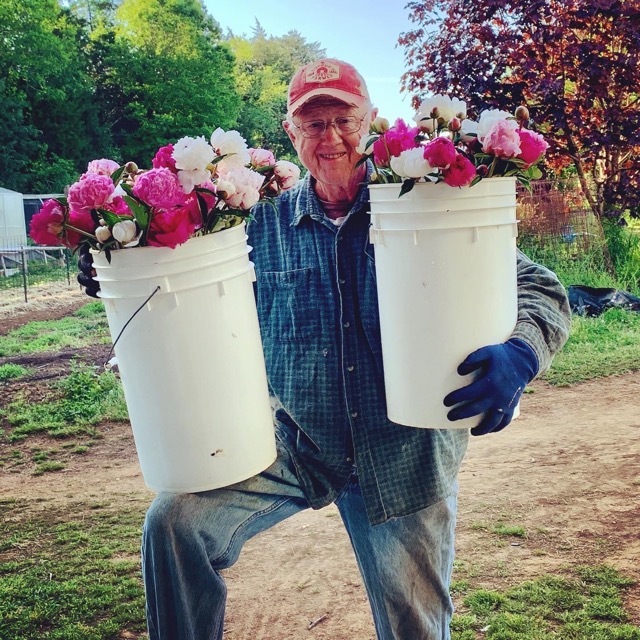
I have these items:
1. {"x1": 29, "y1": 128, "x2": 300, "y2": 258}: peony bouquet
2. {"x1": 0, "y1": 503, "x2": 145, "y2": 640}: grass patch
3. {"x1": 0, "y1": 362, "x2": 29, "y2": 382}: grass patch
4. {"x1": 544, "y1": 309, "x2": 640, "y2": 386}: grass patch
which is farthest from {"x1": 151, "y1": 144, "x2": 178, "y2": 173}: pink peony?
{"x1": 0, "y1": 362, "x2": 29, "y2": 382}: grass patch

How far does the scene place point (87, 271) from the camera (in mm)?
1658

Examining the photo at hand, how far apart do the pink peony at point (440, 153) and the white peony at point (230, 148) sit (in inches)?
15.2

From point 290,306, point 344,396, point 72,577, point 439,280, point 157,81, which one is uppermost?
point 157,81

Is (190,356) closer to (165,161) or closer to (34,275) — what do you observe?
(165,161)

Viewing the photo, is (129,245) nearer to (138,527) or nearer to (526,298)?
(526,298)

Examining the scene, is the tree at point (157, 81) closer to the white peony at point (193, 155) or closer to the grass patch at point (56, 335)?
the grass patch at point (56, 335)

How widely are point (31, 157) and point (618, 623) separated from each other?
14.0m

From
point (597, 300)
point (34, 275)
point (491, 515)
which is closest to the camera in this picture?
point (491, 515)

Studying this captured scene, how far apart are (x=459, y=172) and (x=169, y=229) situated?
1.82 ft

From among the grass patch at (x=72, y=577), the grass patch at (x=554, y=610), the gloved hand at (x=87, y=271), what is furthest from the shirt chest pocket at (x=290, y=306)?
the grass patch at (x=72, y=577)

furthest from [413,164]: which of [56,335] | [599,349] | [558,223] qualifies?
[558,223]

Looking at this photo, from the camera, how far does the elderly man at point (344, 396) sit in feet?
5.99

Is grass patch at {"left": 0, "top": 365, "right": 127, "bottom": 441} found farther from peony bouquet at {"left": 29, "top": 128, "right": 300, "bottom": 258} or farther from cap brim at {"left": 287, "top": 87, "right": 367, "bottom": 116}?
peony bouquet at {"left": 29, "top": 128, "right": 300, "bottom": 258}

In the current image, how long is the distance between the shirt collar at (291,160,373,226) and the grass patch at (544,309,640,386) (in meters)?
3.48
